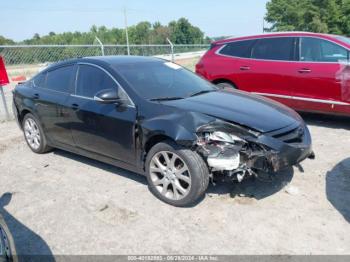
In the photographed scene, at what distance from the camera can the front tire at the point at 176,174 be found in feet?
11.9

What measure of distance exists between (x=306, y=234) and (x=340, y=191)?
3.49 feet

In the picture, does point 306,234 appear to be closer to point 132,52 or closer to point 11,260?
point 11,260

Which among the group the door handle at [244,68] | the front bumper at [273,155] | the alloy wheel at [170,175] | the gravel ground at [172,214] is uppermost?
the door handle at [244,68]

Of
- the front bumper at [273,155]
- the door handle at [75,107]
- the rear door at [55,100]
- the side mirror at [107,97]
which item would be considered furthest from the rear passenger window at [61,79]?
the front bumper at [273,155]

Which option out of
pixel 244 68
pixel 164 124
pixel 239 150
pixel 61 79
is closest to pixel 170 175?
pixel 164 124

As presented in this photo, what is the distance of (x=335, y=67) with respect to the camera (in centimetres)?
617

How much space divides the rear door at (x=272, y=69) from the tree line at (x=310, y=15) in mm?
33510

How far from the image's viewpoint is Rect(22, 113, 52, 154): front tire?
18.4 ft

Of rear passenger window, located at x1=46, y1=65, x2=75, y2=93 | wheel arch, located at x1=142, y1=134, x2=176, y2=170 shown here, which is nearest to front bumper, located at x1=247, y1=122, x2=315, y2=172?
wheel arch, located at x1=142, y1=134, x2=176, y2=170

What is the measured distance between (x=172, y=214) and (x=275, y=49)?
4.53 metres

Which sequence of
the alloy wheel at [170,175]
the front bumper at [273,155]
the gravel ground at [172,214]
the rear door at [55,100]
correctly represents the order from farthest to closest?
the rear door at [55,100] < the alloy wheel at [170,175] < the front bumper at [273,155] < the gravel ground at [172,214]

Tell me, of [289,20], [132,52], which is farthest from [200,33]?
[132,52]

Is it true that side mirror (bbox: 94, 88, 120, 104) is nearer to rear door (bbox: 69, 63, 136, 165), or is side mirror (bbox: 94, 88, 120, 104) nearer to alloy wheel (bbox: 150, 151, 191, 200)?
rear door (bbox: 69, 63, 136, 165)

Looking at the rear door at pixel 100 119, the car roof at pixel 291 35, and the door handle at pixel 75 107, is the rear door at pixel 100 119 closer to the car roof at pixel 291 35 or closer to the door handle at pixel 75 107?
the door handle at pixel 75 107
